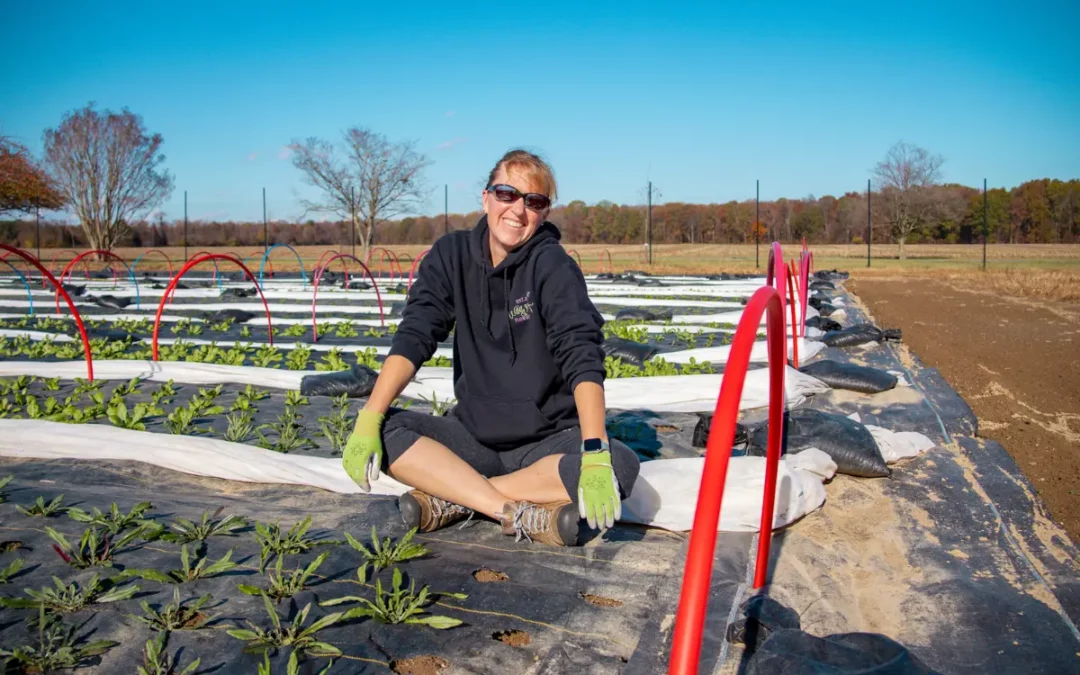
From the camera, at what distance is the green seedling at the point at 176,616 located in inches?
71.5

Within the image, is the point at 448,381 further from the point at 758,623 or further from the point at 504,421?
the point at 758,623

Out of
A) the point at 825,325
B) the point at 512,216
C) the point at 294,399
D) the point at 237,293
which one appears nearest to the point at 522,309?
the point at 512,216

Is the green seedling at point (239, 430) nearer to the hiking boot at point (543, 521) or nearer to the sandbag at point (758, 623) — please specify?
the hiking boot at point (543, 521)

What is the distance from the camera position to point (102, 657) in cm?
170

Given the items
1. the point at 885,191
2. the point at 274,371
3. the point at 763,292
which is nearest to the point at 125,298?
the point at 274,371

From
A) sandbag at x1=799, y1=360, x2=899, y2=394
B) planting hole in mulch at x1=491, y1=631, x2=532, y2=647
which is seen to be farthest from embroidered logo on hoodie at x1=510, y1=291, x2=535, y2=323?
sandbag at x1=799, y1=360, x2=899, y2=394

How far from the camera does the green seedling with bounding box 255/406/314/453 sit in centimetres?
356

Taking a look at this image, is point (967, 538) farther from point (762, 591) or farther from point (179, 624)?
point (179, 624)

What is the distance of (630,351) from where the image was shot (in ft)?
20.3

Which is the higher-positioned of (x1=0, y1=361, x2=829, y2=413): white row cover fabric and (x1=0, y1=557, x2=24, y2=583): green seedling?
(x1=0, y1=361, x2=829, y2=413): white row cover fabric

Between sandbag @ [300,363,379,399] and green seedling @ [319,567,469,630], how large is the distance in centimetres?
286

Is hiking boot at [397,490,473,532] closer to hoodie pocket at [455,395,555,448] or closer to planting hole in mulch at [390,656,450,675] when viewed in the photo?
hoodie pocket at [455,395,555,448]

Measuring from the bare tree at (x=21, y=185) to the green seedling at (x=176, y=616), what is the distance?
27.0 m

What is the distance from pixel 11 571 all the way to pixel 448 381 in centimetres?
311
